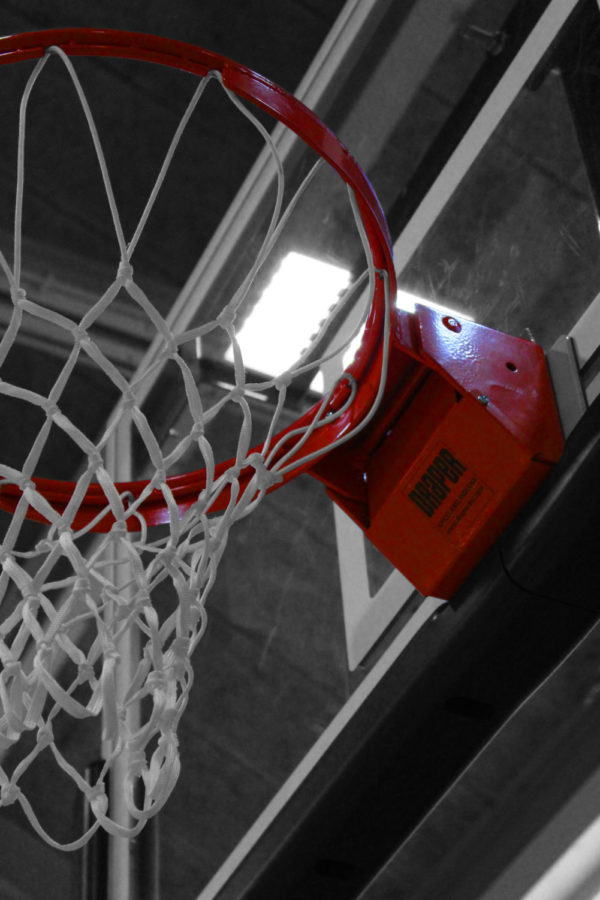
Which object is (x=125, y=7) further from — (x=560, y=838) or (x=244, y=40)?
(x=560, y=838)

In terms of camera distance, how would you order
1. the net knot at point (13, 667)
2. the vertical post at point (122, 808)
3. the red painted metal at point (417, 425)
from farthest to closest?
the vertical post at point (122, 808)
the red painted metal at point (417, 425)
the net knot at point (13, 667)

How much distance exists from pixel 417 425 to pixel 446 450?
0.06m

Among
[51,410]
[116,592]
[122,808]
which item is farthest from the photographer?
[122,808]

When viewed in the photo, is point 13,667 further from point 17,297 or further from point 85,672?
point 17,297

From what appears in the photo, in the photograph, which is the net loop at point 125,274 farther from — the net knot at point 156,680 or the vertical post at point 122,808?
the vertical post at point 122,808

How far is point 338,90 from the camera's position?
233 cm

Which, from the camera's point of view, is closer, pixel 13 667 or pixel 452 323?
pixel 13 667

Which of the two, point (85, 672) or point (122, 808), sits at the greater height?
point (85, 672)

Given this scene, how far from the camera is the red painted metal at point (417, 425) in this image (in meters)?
1.28

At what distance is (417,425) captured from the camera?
4.51 feet

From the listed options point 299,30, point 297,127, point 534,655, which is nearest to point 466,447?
point 534,655

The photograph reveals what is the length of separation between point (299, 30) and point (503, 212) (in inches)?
51.7

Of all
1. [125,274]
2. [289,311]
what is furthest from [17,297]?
[289,311]

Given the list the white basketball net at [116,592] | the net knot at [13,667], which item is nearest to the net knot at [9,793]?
the white basketball net at [116,592]
